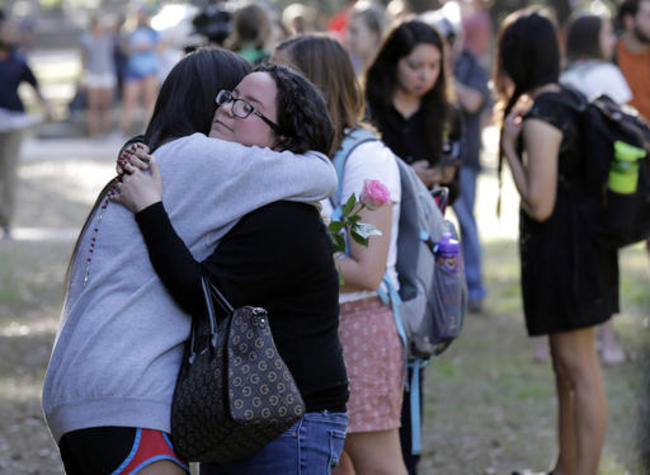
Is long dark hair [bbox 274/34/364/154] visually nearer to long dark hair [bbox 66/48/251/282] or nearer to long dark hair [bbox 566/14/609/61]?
long dark hair [bbox 66/48/251/282]

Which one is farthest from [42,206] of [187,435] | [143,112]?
[187,435]

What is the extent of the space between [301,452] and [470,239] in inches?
241

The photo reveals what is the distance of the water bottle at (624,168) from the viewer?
4738 millimetres

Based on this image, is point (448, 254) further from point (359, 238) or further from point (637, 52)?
point (637, 52)

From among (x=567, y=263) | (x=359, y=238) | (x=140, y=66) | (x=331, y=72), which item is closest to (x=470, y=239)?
(x=567, y=263)

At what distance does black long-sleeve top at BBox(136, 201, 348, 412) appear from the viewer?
2.63 metres

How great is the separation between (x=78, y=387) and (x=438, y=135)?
2.80 m

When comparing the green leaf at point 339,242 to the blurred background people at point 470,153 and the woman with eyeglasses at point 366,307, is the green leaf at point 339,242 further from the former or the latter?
the blurred background people at point 470,153

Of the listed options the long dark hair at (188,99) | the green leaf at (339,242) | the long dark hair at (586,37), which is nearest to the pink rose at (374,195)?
the green leaf at (339,242)

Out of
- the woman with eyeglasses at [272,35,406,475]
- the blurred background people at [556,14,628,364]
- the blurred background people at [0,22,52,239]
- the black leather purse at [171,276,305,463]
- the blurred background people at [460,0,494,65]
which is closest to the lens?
the black leather purse at [171,276,305,463]

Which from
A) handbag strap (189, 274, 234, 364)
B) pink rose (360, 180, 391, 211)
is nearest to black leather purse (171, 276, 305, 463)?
handbag strap (189, 274, 234, 364)

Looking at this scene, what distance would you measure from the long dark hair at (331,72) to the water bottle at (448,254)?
508mm

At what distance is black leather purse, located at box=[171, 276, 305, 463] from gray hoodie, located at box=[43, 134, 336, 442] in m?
0.06

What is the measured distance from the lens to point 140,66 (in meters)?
21.4
